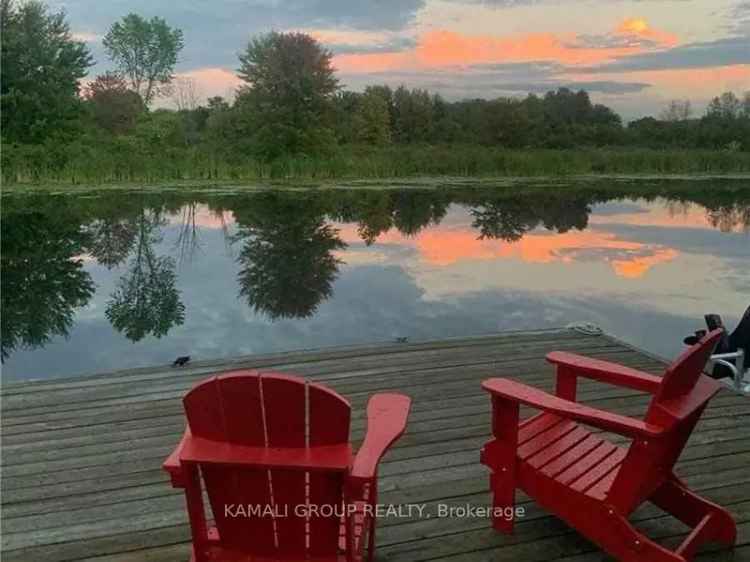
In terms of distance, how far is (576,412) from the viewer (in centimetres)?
186

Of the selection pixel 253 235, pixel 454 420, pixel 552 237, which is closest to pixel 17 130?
pixel 253 235

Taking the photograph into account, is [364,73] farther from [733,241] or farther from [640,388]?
[640,388]

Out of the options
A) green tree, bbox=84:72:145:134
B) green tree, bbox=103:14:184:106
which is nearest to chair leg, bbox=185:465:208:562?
green tree, bbox=84:72:145:134

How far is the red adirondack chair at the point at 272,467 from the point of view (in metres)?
1.58

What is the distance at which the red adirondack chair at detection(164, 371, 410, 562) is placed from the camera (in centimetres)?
158

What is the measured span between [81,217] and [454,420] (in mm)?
11192

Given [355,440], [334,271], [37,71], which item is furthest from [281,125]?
[355,440]

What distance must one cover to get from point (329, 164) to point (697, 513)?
1815cm

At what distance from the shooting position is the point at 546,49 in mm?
24859

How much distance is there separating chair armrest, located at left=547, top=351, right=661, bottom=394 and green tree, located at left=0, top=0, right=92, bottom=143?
2159 cm

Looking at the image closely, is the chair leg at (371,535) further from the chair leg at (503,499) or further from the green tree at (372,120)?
the green tree at (372,120)

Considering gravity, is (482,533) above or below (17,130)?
below

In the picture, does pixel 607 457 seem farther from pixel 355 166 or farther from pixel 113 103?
pixel 113 103

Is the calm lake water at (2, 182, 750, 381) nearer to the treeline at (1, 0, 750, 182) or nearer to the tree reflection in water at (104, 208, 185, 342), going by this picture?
the tree reflection in water at (104, 208, 185, 342)
